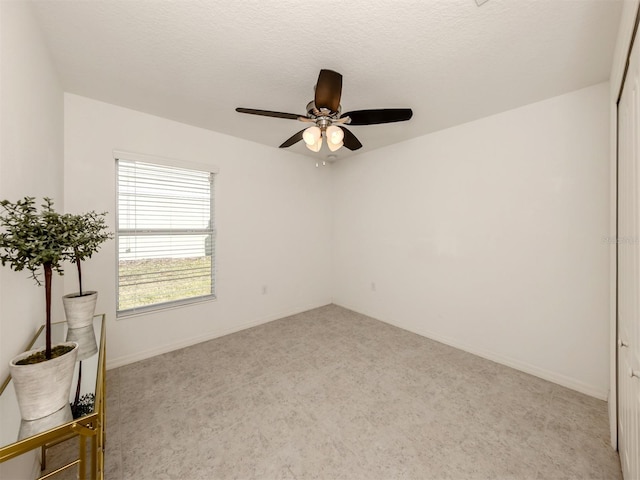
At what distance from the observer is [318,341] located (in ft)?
10.1

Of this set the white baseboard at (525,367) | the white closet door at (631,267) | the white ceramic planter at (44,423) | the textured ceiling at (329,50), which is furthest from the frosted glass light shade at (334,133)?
the white baseboard at (525,367)

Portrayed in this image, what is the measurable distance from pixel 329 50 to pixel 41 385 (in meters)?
2.22

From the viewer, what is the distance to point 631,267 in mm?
1213

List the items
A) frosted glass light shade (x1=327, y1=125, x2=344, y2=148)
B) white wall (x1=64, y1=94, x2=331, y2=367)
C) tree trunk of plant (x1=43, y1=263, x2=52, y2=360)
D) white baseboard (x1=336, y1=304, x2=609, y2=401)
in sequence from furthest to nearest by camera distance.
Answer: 1. white wall (x1=64, y1=94, x2=331, y2=367)
2. white baseboard (x1=336, y1=304, x2=609, y2=401)
3. frosted glass light shade (x1=327, y1=125, x2=344, y2=148)
4. tree trunk of plant (x1=43, y1=263, x2=52, y2=360)

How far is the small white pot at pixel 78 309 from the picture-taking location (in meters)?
1.57

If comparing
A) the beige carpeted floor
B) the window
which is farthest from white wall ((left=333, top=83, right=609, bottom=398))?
the window

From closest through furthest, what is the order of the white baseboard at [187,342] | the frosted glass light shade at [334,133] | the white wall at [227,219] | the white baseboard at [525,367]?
the frosted glass light shade at [334,133]
the white baseboard at [525,367]
the white wall at [227,219]
the white baseboard at [187,342]

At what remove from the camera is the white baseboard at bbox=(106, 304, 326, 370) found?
2.55 metres

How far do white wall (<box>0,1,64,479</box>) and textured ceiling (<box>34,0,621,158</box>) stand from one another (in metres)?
0.27

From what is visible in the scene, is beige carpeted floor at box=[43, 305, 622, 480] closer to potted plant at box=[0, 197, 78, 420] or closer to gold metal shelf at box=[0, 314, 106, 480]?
gold metal shelf at box=[0, 314, 106, 480]

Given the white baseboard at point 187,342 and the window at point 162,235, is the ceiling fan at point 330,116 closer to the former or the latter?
the window at point 162,235

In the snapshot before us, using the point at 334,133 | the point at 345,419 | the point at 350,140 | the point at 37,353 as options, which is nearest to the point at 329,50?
the point at 334,133

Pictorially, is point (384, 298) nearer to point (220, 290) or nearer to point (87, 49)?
point (220, 290)

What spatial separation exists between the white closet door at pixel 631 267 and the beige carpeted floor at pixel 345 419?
1.28 feet
